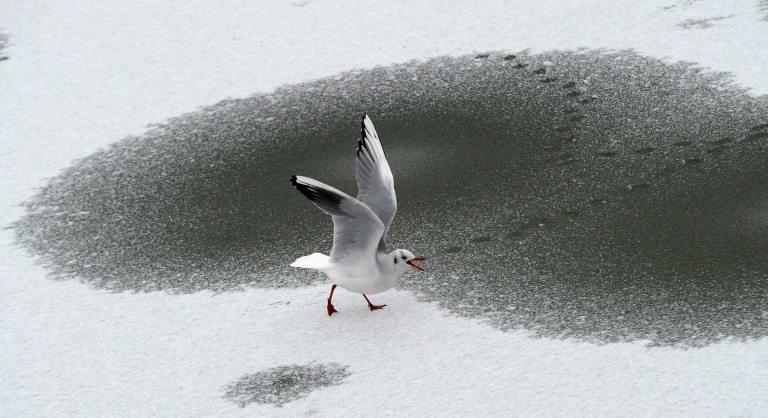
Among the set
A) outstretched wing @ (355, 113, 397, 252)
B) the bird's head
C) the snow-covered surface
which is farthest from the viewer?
outstretched wing @ (355, 113, 397, 252)

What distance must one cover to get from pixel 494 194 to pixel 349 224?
1179 millimetres

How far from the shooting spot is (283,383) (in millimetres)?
Answer: 3584

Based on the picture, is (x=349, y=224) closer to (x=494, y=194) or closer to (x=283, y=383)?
(x=283, y=383)

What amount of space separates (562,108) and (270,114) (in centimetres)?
160

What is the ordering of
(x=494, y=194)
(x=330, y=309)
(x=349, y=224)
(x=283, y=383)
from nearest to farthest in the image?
(x=283, y=383) → (x=349, y=224) → (x=330, y=309) → (x=494, y=194)

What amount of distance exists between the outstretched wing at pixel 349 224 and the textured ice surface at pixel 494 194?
0.40 m

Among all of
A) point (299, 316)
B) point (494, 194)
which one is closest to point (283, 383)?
point (299, 316)

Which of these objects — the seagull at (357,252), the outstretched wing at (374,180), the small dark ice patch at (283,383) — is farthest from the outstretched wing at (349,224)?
the small dark ice patch at (283,383)

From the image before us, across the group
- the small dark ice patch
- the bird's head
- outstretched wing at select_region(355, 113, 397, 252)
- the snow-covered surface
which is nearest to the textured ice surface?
the snow-covered surface

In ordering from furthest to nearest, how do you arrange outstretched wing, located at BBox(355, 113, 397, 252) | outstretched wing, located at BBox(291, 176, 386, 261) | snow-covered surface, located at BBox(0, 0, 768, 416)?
outstretched wing, located at BBox(355, 113, 397, 252) → outstretched wing, located at BBox(291, 176, 386, 261) → snow-covered surface, located at BBox(0, 0, 768, 416)

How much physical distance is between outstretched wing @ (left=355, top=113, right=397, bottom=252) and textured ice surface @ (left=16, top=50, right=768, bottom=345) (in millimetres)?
368

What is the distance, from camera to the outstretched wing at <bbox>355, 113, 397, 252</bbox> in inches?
155

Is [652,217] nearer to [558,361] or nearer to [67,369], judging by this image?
[558,361]

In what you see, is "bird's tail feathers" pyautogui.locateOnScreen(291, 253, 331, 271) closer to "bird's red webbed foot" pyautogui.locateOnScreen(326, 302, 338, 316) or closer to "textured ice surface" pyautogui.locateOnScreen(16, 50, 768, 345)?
"bird's red webbed foot" pyautogui.locateOnScreen(326, 302, 338, 316)
